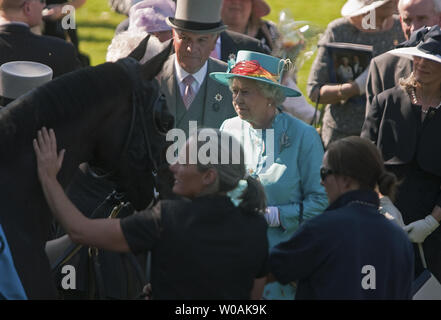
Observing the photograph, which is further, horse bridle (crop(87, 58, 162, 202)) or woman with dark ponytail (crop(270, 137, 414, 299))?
horse bridle (crop(87, 58, 162, 202))

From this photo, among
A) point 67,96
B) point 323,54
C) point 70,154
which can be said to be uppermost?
point 67,96

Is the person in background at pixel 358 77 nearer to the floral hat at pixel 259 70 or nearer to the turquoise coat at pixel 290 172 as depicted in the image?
the floral hat at pixel 259 70

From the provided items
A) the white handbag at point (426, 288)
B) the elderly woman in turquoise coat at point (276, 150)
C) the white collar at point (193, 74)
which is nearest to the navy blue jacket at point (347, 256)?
the elderly woman in turquoise coat at point (276, 150)

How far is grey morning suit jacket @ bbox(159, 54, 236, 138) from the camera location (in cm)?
490

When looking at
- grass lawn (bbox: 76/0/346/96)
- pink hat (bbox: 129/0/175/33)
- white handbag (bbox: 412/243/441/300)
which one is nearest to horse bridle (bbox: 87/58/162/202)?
white handbag (bbox: 412/243/441/300)

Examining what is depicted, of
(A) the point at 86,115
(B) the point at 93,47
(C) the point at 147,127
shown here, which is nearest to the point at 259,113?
(C) the point at 147,127

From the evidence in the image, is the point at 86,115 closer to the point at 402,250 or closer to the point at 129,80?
the point at 129,80

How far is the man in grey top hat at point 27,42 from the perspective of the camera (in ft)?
18.6

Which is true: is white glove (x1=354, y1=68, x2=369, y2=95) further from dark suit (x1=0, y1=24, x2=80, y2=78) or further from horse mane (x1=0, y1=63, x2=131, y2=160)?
horse mane (x1=0, y1=63, x2=131, y2=160)

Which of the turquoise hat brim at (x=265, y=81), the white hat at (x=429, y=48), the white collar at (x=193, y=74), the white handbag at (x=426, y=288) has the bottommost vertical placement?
the white handbag at (x=426, y=288)

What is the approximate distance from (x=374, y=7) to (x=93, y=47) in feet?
24.0

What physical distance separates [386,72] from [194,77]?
1.39 metres

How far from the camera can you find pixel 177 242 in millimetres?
3021

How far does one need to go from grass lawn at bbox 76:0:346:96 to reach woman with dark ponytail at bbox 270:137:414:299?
938 centimetres
